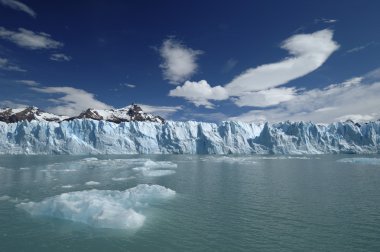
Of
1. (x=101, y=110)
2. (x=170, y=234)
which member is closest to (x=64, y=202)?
(x=170, y=234)

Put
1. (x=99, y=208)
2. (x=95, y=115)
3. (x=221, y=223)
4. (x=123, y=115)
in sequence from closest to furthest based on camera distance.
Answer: (x=221, y=223)
(x=99, y=208)
(x=95, y=115)
(x=123, y=115)

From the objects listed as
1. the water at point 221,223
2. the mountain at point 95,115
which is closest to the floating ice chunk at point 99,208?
the water at point 221,223

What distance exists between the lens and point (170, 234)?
44.9 feet

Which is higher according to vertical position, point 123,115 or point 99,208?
point 123,115

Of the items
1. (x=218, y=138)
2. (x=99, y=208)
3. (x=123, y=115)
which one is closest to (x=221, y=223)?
(x=99, y=208)

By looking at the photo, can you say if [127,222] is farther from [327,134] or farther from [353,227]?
[327,134]

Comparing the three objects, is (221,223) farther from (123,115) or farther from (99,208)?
(123,115)

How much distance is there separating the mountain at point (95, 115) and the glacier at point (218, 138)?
48725 mm

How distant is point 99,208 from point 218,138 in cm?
7657

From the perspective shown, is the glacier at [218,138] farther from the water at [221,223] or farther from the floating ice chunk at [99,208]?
the floating ice chunk at [99,208]

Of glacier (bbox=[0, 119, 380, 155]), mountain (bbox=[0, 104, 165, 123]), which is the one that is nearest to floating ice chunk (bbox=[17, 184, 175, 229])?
glacier (bbox=[0, 119, 380, 155])

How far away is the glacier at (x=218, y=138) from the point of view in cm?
8544

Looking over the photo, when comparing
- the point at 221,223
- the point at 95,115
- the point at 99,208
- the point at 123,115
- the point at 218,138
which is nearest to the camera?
the point at 221,223

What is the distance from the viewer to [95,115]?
138000 mm
